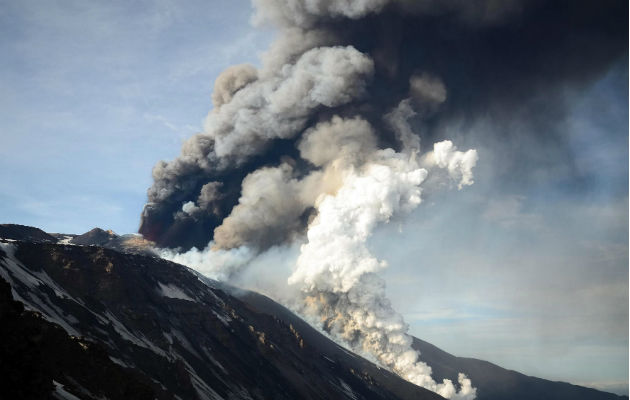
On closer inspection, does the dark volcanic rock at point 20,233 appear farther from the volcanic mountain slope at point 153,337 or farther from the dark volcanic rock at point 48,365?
the dark volcanic rock at point 48,365

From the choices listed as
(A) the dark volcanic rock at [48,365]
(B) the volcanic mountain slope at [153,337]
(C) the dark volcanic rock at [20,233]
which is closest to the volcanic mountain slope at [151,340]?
(A) the dark volcanic rock at [48,365]

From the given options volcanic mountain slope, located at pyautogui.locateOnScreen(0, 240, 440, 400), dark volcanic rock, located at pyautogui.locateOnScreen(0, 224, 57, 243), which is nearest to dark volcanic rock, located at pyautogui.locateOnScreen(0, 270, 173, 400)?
volcanic mountain slope, located at pyautogui.locateOnScreen(0, 240, 440, 400)

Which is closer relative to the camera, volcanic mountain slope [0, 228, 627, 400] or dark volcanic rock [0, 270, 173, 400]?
dark volcanic rock [0, 270, 173, 400]

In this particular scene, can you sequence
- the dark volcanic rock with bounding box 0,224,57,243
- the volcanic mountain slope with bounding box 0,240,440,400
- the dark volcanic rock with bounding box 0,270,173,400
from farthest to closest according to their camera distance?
1. the dark volcanic rock with bounding box 0,224,57,243
2. the volcanic mountain slope with bounding box 0,240,440,400
3. the dark volcanic rock with bounding box 0,270,173,400

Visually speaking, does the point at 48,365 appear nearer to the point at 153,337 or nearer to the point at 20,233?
the point at 153,337

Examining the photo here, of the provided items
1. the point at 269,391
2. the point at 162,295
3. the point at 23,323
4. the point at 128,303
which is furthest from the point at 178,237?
the point at 23,323

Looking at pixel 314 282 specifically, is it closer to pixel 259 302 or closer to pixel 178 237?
pixel 259 302

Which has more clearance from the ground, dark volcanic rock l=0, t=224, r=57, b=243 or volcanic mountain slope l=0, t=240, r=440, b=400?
dark volcanic rock l=0, t=224, r=57, b=243

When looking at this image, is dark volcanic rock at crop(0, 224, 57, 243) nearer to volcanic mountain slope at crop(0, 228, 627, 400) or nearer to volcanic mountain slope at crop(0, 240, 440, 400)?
volcanic mountain slope at crop(0, 228, 627, 400)
